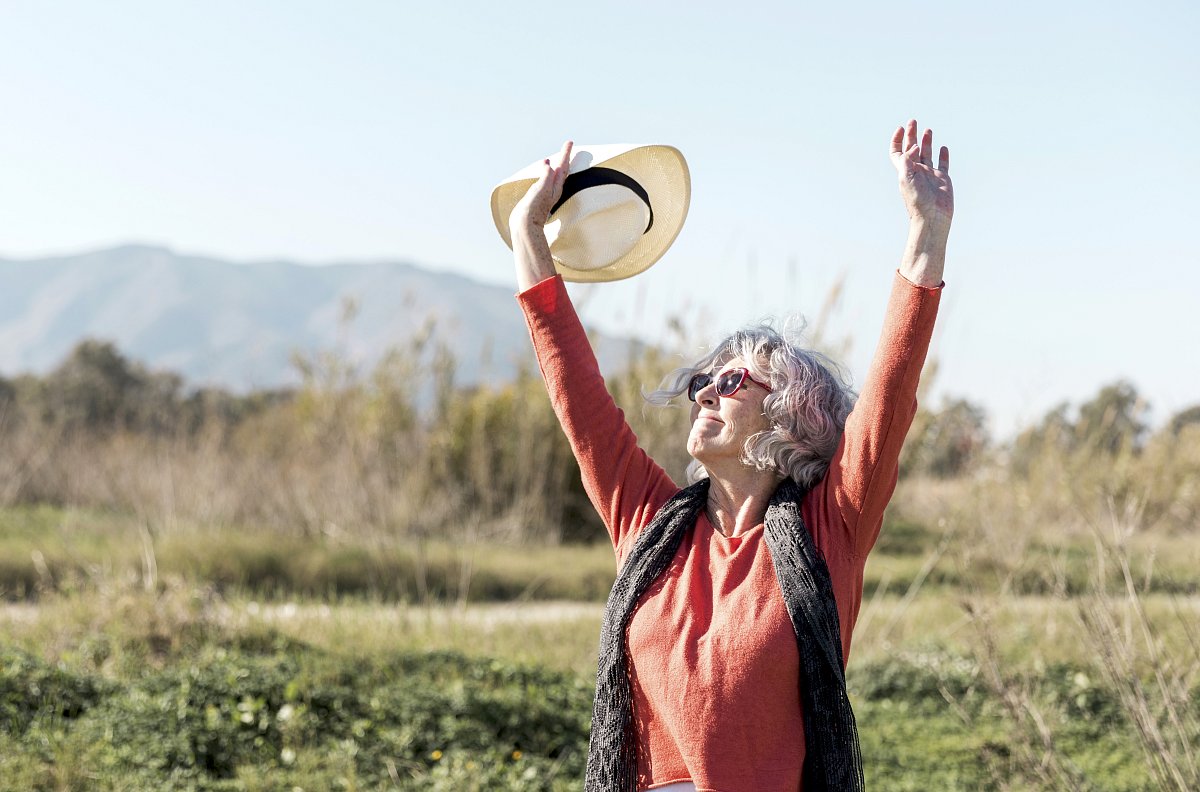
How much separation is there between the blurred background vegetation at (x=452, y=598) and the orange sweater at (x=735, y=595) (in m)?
1.73

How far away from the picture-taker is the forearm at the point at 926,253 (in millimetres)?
2234

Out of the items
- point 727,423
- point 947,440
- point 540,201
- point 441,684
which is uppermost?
point 540,201

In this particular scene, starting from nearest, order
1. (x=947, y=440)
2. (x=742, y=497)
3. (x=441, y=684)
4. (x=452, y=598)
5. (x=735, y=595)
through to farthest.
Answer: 1. (x=735, y=595)
2. (x=742, y=497)
3. (x=441, y=684)
4. (x=452, y=598)
5. (x=947, y=440)

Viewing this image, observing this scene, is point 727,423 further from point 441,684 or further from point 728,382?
point 441,684

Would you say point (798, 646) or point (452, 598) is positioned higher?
point (798, 646)

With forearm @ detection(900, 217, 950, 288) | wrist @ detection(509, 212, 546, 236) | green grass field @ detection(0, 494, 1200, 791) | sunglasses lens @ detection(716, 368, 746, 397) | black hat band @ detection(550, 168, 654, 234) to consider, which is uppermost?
black hat band @ detection(550, 168, 654, 234)

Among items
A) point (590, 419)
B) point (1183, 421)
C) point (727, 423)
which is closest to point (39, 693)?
point (590, 419)

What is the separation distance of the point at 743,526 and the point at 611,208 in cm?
79

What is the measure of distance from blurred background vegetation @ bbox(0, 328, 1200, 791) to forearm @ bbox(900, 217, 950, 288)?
1869mm

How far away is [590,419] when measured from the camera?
8.44ft

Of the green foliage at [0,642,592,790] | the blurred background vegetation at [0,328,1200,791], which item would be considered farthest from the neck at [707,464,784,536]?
the green foliage at [0,642,592,790]

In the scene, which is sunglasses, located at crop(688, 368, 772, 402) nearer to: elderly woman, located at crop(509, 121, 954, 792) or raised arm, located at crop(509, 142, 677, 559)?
elderly woman, located at crop(509, 121, 954, 792)

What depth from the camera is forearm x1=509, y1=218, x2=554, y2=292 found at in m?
2.55

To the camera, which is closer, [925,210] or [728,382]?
[925,210]
